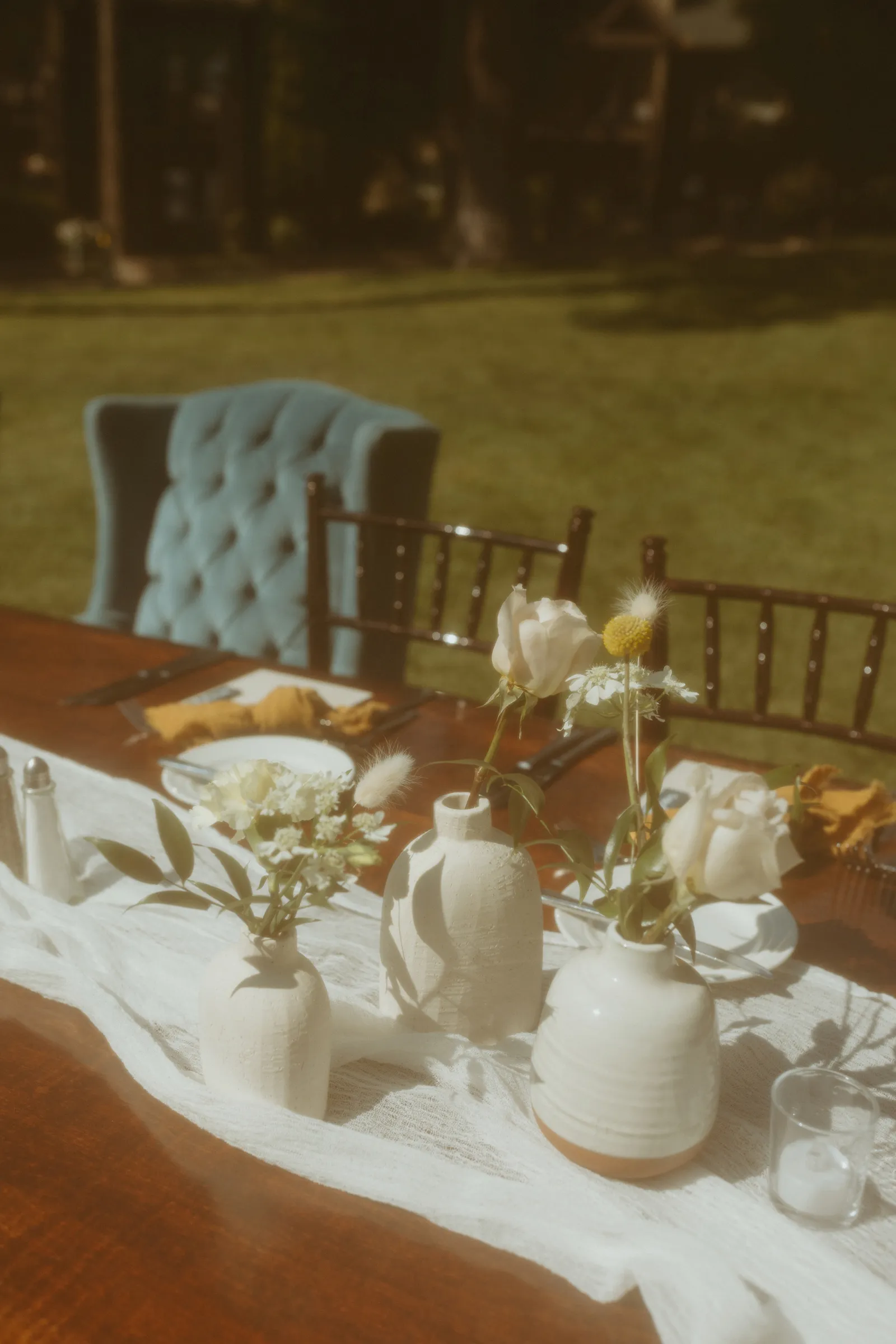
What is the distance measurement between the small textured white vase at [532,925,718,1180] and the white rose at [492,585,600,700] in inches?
7.5

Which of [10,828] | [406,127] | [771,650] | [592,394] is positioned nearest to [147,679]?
[10,828]

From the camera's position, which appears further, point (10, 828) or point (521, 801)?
point (10, 828)

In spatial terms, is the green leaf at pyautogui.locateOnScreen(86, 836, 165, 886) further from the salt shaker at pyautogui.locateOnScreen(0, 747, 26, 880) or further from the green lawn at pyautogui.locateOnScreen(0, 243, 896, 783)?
the green lawn at pyautogui.locateOnScreen(0, 243, 896, 783)

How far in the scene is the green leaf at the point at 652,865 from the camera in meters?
0.82

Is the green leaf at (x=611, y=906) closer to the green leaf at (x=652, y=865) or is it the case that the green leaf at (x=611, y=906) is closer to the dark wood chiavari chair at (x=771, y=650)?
the green leaf at (x=652, y=865)

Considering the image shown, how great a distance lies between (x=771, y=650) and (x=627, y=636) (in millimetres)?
990

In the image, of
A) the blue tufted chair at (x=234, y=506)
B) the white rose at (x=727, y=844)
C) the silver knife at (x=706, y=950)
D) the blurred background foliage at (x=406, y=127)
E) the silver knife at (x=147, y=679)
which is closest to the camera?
the white rose at (x=727, y=844)

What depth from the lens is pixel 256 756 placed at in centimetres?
158

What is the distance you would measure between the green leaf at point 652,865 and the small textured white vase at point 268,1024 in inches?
10.3

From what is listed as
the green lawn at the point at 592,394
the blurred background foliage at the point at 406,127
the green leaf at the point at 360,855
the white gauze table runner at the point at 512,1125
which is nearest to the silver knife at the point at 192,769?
the white gauze table runner at the point at 512,1125

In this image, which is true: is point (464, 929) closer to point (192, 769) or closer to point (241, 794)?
point (241, 794)

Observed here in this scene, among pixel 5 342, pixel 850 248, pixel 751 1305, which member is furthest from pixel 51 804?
pixel 850 248

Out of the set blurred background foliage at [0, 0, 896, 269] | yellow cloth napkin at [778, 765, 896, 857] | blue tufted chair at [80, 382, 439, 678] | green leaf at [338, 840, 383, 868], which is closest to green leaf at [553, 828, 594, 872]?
green leaf at [338, 840, 383, 868]

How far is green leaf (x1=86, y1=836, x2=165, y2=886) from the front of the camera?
0.92 meters
